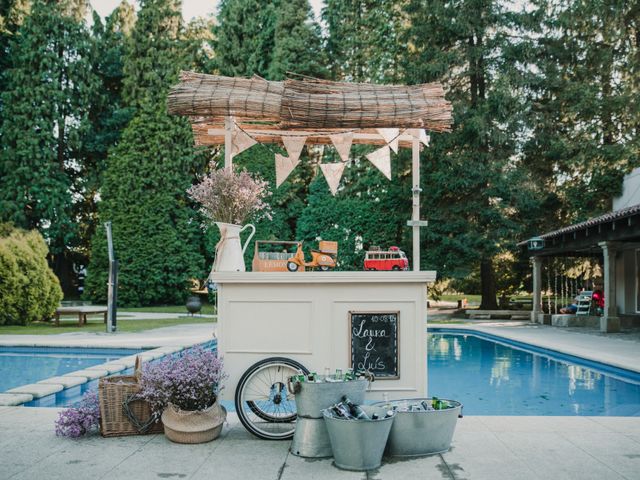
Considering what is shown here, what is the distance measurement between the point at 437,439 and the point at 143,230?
820 inches

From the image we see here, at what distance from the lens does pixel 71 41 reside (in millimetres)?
24188

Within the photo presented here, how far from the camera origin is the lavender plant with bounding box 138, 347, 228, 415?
162 inches

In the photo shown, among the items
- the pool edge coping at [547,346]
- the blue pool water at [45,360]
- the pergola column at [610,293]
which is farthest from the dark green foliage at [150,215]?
the pergola column at [610,293]

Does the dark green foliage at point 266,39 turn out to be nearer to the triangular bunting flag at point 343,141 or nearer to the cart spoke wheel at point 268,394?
the triangular bunting flag at point 343,141

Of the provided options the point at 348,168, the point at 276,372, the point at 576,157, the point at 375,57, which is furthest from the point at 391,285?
the point at 375,57

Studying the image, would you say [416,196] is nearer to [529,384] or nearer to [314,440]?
[314,440]

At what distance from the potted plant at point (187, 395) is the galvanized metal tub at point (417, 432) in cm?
125

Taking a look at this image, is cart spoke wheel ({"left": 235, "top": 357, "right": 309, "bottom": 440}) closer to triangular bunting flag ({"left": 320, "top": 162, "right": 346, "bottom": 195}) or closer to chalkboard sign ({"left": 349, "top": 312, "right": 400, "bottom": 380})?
chalkboard sign ({"left": 349, "top": 312, "right": 400, "bottom": 380})

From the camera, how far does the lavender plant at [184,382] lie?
4.12 meters

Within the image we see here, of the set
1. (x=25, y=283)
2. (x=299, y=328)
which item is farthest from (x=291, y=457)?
(x=25, y=283)

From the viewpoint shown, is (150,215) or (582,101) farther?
(150,215)

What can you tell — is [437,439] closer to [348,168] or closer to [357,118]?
[357,118]

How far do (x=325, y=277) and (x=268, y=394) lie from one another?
961 millimetres

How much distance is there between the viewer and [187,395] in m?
4.07
